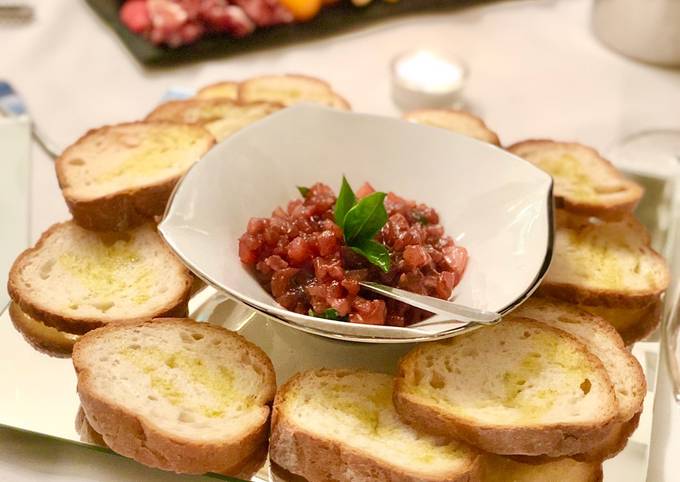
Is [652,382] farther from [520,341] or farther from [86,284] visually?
[86,284]

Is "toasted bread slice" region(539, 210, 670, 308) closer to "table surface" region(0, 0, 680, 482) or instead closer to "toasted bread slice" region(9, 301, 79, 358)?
"table surface" region(0, 0, 680, 482)

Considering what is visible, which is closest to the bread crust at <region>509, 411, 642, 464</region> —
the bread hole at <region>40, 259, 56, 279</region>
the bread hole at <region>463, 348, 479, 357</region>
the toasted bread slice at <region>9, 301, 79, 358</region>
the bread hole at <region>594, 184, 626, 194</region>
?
the bread hole at <region>463, 348, 479, 357</region>

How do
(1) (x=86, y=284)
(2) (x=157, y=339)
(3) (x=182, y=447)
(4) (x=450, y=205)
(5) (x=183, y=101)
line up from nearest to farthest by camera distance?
(3) (x=182, y=447)
(2) (x=157, y=339)
(1) (x=86, y=284)
(4) (x=450, y=205)
(5) (x=183, y=101)

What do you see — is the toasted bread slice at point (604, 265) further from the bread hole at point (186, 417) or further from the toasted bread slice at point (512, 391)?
the bread hole at point (186, 417)

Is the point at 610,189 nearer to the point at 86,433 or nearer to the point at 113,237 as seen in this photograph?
the point at 113,237

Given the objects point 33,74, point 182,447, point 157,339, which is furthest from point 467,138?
point 33,74

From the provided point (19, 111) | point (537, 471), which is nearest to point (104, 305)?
point (537, 471)
